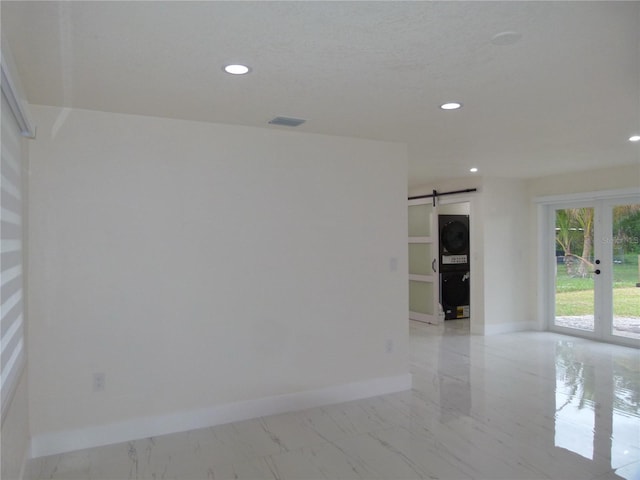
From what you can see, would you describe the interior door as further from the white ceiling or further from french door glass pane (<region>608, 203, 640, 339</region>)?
the white ceiling

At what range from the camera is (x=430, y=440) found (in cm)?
296

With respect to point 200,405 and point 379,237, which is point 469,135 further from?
point 200,405

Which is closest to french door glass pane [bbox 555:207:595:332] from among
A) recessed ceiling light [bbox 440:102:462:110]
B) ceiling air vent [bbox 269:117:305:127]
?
recessed ceiling light [bbox 440:102:462:110]

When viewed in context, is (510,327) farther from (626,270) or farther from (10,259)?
(10,259)

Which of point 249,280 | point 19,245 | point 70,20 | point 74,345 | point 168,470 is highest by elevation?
point 70,20

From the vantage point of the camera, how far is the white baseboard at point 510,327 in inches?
244

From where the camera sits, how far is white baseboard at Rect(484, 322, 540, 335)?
20.3ft

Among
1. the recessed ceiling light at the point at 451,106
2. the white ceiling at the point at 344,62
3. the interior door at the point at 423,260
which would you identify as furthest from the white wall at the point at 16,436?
the interior door at the point at 423,260

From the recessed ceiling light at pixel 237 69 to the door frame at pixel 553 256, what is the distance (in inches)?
200

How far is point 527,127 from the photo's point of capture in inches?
136

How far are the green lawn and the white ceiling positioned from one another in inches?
110

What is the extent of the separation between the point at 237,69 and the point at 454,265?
591 cm

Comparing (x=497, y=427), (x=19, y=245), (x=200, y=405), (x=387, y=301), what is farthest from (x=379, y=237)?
(x=19, y=245)

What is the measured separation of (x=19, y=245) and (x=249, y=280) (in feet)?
4.84
